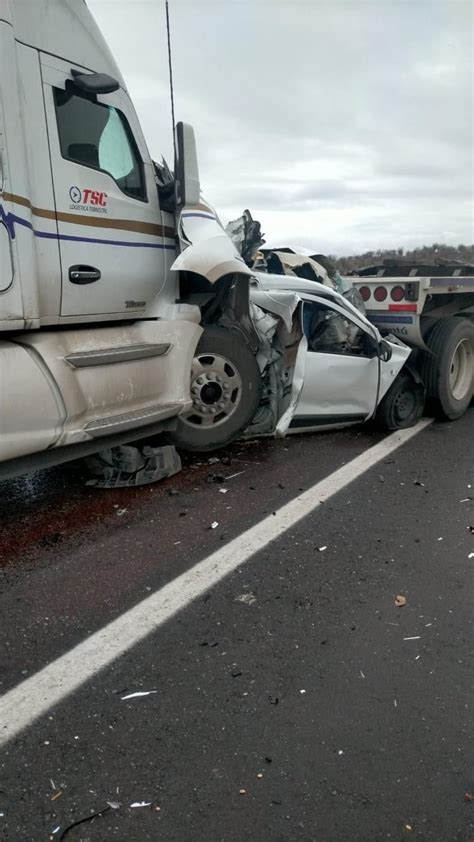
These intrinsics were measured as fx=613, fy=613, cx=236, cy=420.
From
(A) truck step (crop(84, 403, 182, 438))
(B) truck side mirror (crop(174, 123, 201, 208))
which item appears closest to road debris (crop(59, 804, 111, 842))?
(A) truck step (crop(84, 403, 182, 438))

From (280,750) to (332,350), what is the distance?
388 centimetres

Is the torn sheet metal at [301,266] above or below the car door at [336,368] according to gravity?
above

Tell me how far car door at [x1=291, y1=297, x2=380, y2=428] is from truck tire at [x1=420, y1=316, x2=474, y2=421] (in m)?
0.97

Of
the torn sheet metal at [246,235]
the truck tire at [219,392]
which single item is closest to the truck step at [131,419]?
the truck tire at [219,392]

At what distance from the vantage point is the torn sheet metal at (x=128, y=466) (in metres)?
4.44

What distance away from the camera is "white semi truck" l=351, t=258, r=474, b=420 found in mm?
6012

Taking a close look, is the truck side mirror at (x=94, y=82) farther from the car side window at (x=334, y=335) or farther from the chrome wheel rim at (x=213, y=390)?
the car side window at (x=334, y=335)

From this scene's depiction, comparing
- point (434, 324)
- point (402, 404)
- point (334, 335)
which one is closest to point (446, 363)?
point (434, 324)

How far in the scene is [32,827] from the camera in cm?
184

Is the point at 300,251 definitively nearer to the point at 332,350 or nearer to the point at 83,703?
the point at 332,350

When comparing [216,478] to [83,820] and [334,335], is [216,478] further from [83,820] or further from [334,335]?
[83,820]

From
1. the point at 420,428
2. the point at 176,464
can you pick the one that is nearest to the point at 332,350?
the point at 420,428

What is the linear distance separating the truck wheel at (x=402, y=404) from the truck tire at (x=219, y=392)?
1.51 meters

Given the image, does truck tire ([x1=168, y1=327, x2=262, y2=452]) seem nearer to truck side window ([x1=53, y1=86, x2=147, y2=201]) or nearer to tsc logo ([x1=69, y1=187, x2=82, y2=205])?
truck side window ([x1=53, y1=86, x2=147, y2=201])
